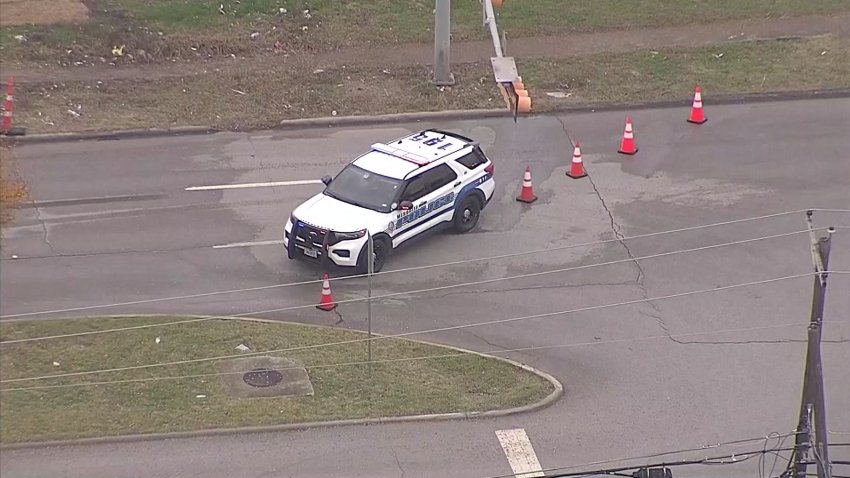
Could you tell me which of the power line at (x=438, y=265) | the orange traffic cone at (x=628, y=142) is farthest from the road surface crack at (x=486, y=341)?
the orange traffic cone at (x=628, y=142)

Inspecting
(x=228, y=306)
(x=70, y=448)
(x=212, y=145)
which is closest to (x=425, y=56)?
(x=212, y=145)

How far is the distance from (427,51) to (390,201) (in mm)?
10250

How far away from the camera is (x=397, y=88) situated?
90.5ft

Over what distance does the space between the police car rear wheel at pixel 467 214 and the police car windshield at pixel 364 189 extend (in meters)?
1.44

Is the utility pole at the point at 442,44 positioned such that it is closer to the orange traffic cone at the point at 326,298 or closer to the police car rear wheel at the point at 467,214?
the police car rear wheel at the point at 467,214

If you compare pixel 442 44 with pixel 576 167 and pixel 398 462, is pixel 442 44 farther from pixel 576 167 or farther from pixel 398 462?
pixel 398 462

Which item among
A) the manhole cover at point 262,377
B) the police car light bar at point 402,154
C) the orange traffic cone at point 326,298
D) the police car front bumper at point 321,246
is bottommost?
the manhole cover at point 262,377

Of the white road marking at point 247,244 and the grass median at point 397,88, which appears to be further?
the grass median at point 397,88

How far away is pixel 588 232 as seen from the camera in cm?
2161

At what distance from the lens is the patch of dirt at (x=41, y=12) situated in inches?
1156

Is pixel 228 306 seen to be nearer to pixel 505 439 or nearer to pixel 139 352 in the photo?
pixel 139 352

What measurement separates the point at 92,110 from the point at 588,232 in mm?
11267

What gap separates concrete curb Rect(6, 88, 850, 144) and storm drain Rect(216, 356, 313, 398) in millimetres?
9199

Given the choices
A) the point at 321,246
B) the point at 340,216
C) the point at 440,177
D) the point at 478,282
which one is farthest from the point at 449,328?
the point at 440,177
